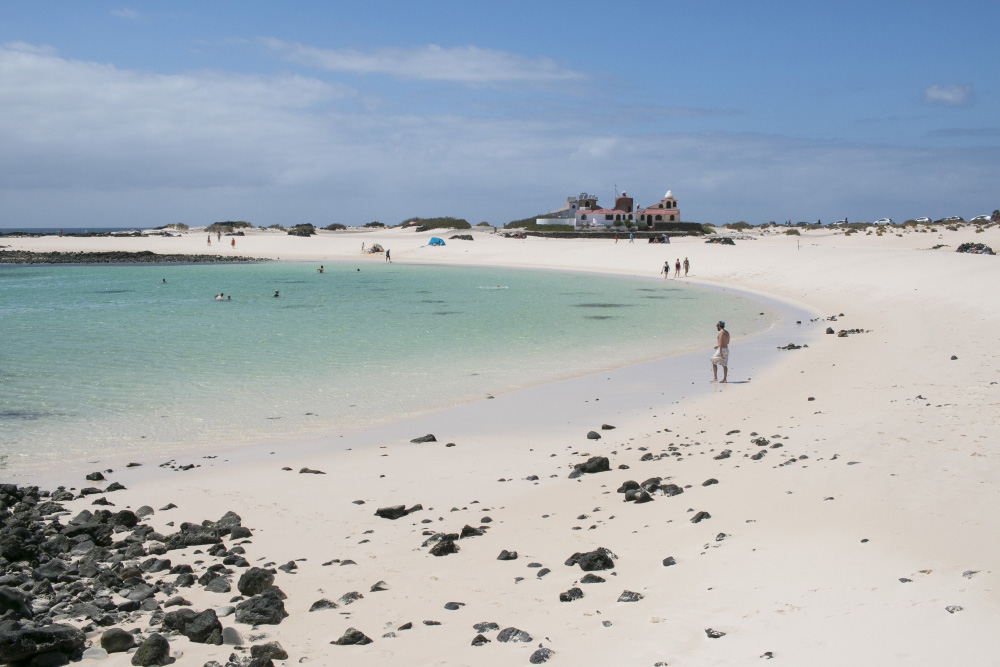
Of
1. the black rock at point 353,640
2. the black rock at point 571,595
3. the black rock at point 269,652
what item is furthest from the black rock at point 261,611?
the black rock at point 571,595

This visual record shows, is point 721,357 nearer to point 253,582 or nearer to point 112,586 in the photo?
point 253,582

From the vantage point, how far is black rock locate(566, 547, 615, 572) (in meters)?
6.94

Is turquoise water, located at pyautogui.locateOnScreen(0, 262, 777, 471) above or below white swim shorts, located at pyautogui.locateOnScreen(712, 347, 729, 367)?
below

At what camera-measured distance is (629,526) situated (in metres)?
8.12

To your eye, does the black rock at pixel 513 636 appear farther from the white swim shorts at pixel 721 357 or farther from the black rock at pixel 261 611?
the white swim shorts at pixel 721 357

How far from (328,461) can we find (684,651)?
7474mm

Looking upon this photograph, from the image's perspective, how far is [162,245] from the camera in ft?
323

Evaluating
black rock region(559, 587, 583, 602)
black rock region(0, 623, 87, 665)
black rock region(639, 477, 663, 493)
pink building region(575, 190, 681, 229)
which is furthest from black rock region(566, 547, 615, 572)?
pink building region(575, 190, 681, 229)

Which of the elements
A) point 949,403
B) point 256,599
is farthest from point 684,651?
point 949,403

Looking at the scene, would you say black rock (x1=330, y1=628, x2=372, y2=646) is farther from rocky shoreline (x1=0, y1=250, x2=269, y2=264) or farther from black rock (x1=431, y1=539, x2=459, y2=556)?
rocky shoreline (x1=0, y1=250, x2=269, y2=264)

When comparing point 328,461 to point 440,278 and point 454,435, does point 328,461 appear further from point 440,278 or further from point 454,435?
point 440,278

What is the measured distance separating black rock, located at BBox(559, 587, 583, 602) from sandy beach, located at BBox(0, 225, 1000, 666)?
0.07 ft

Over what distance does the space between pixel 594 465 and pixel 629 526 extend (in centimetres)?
235

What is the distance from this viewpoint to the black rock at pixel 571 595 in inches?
251
